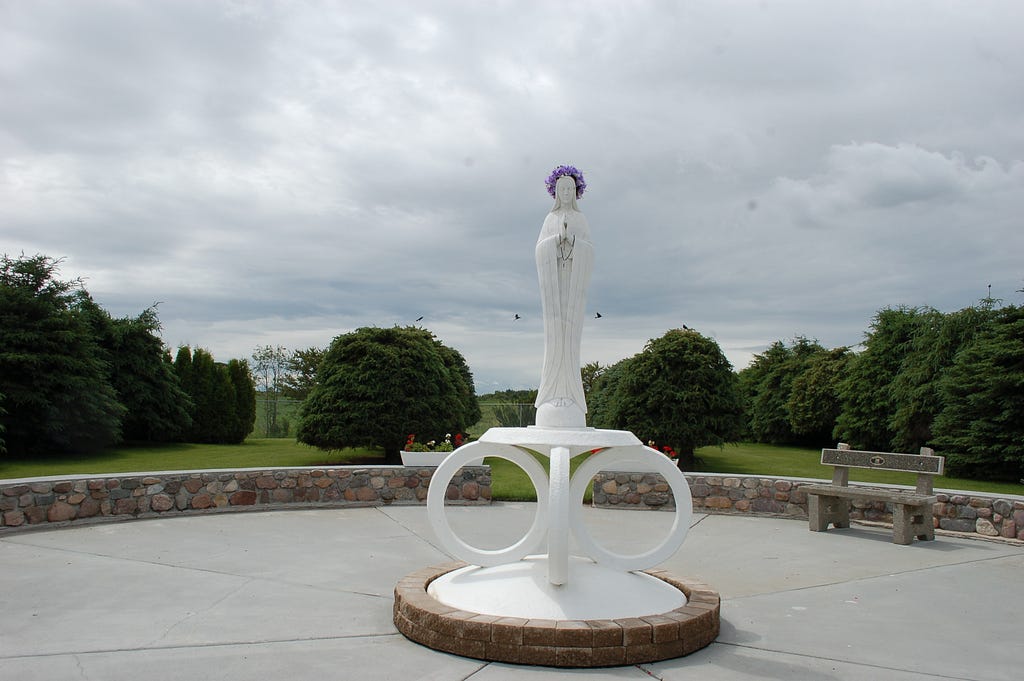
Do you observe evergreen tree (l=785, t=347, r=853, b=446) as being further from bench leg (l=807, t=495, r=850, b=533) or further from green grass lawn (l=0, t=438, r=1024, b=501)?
bench leg (l=807, t=495, r=850, b=533)

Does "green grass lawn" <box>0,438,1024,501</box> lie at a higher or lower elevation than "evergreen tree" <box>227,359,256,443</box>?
lower

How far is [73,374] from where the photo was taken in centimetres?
1540

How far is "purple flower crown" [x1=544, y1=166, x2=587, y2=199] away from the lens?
539 centimetres

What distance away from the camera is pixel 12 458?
1512 cm

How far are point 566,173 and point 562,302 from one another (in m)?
0.94

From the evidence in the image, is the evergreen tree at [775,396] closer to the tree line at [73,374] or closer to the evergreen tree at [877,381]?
the evergreen tree at [877,381]

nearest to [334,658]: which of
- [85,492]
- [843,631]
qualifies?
[843,631]

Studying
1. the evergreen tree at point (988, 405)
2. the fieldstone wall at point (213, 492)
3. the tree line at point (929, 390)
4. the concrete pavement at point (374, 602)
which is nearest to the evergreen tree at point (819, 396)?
the tree line at point (929, 390)

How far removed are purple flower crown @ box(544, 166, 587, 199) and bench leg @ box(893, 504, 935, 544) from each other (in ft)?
17.6

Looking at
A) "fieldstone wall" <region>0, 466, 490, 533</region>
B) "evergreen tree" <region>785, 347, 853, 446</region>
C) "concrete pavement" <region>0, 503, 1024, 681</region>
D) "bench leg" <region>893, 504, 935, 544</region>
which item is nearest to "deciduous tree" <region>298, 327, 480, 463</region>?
"fieldstone wall" <region>0, 466, 490, 533</region>

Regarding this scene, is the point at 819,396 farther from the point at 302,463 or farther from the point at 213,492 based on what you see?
the point at 213,492

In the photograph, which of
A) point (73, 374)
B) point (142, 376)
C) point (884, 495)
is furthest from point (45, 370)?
point (884, 495)

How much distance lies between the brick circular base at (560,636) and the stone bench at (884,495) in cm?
452

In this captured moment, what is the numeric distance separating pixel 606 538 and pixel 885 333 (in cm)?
1438
